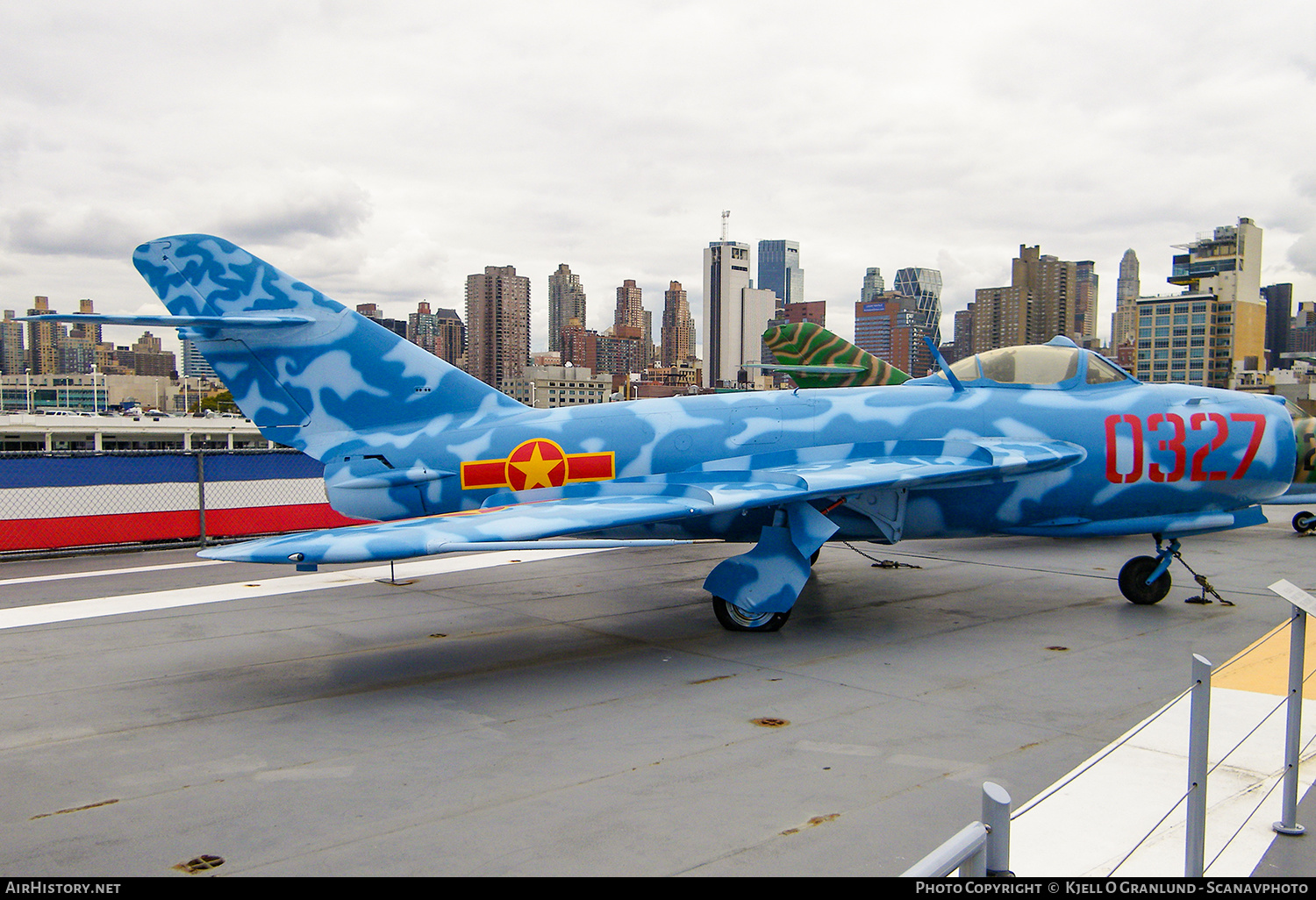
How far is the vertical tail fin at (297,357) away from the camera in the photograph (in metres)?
9.89

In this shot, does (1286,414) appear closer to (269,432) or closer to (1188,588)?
(1188,588)

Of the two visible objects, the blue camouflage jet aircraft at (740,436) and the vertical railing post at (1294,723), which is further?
the blue camouflage jet aircraft at (740,436)

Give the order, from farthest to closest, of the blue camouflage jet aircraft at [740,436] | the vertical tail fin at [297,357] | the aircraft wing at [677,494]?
the vertical tail fin at [297,357]
the blue camouflage jet aircraft at [740,436]
the aircraft wing at [677,494]

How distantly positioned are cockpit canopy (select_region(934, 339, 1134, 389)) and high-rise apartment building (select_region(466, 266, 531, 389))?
150944 millimetres

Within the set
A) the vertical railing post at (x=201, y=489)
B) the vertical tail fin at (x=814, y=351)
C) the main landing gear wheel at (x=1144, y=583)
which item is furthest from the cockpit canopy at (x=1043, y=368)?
the vertical tail fin at (x=814, y=351)

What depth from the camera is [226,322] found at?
968 centimetres

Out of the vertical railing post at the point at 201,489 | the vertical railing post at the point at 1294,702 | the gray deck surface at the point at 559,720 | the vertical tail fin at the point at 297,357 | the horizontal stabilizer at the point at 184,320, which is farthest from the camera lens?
the vertical railing post at the point at 201,489

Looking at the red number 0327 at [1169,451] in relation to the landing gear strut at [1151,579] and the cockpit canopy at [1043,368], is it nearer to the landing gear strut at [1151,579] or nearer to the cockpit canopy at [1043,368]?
the cockpit canopy at [1043,368]

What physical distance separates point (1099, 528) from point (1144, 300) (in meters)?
173

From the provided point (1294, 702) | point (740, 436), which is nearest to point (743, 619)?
point (740, 436)

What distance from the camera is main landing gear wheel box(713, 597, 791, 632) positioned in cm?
898

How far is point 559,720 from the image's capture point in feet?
21.1

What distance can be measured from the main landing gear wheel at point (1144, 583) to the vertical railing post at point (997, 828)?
9.10m

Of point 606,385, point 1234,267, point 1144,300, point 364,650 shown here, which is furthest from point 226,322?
point 1234,267
